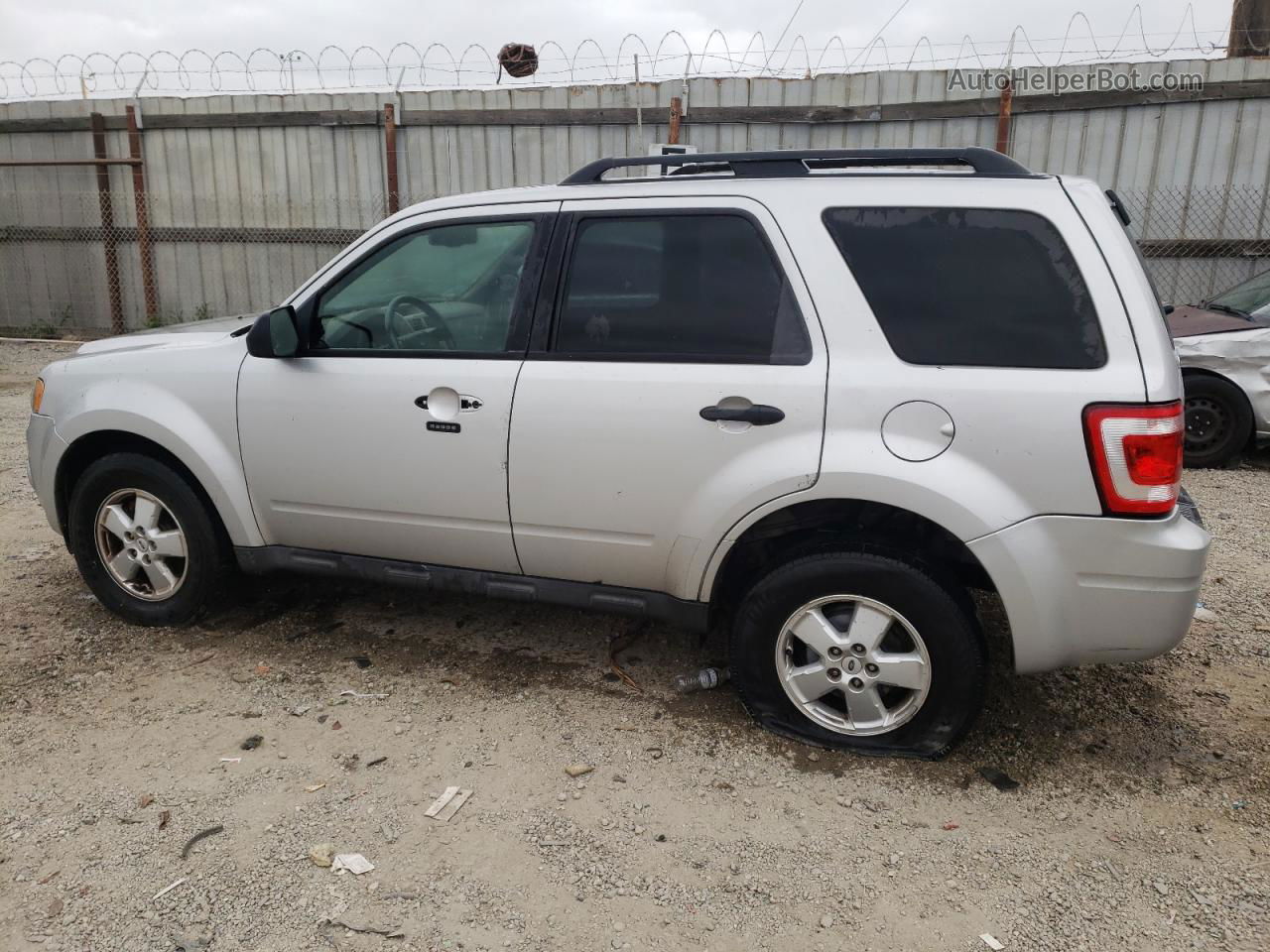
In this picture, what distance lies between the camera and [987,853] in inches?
110

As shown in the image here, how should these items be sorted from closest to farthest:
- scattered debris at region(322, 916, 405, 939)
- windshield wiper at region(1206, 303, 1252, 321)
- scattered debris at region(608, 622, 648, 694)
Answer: scattered debris at region(322, 916, 405, 939), scattered debris at region(608, 622, 648, 694), windshield wiper at region(1206, 303, 1252, 321)

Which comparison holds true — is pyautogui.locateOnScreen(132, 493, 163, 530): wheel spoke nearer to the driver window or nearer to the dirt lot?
the dirt lot

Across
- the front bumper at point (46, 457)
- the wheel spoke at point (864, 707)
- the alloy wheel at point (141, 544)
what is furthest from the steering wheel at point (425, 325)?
the wheel spoke at point (864, 707)

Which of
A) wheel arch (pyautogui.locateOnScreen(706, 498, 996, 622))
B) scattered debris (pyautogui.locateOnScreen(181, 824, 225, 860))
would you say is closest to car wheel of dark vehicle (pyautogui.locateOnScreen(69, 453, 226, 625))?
scattered debris (pyautogui.locateOnScreen(181, 824, 225, 860))

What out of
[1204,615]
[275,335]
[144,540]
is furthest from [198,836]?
[1204,615]

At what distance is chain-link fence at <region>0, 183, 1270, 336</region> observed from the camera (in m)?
11.4

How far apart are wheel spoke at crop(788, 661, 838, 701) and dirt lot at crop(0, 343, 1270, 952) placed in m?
0.21

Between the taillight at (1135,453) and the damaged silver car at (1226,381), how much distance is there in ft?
15.8

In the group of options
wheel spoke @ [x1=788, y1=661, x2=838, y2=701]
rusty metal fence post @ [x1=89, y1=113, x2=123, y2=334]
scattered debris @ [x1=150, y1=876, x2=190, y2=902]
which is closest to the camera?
scattered debris @ [x1=150, y1=876, x2=190, y2=902]

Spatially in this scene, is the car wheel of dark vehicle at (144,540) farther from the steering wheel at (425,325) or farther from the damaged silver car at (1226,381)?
the damaged silver car at (1226,381)

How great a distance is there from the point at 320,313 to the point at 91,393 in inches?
42.8

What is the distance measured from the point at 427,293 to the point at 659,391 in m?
1.15

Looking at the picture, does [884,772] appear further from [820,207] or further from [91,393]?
[91,393]

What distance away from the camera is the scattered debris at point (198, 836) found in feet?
9.12
